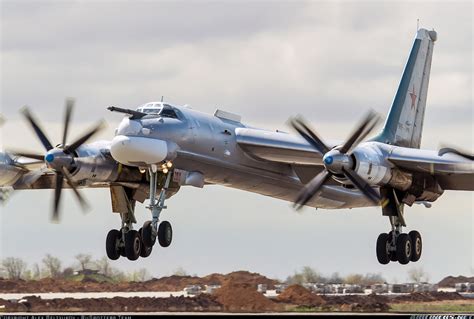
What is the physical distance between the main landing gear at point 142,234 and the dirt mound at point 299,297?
4.17 metres

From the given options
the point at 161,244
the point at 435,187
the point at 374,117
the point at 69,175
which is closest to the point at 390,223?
the point at 435,187

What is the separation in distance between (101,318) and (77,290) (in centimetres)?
610

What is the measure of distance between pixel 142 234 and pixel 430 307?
915 centimetres

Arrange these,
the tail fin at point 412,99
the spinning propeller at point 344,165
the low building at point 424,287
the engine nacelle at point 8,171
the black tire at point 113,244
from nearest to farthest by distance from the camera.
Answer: the spinning propeller at point 344,165
the low building at point 424,287
the black tire at point 113,244
the tail fin at point 412,99
the engine nacelle at point 8,171

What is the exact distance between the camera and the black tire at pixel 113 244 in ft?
137

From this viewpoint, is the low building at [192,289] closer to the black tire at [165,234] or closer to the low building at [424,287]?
the black tire at [165,234]

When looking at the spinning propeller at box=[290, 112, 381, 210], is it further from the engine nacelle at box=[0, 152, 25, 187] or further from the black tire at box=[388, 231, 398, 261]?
the engine nacelle at box=[0, 152, 25, 187]

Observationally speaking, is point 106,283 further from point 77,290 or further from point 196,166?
point 196,166

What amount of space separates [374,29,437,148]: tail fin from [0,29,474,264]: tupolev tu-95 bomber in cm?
6

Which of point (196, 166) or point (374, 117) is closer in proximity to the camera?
point (374, 117)

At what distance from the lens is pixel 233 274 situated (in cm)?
4134

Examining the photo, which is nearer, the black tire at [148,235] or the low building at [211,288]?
the black tire at [148,235]

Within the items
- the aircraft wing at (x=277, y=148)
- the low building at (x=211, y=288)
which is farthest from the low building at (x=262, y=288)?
the aircraft wing at (x=277, y=148)

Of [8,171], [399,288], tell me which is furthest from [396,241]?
[8,171]
